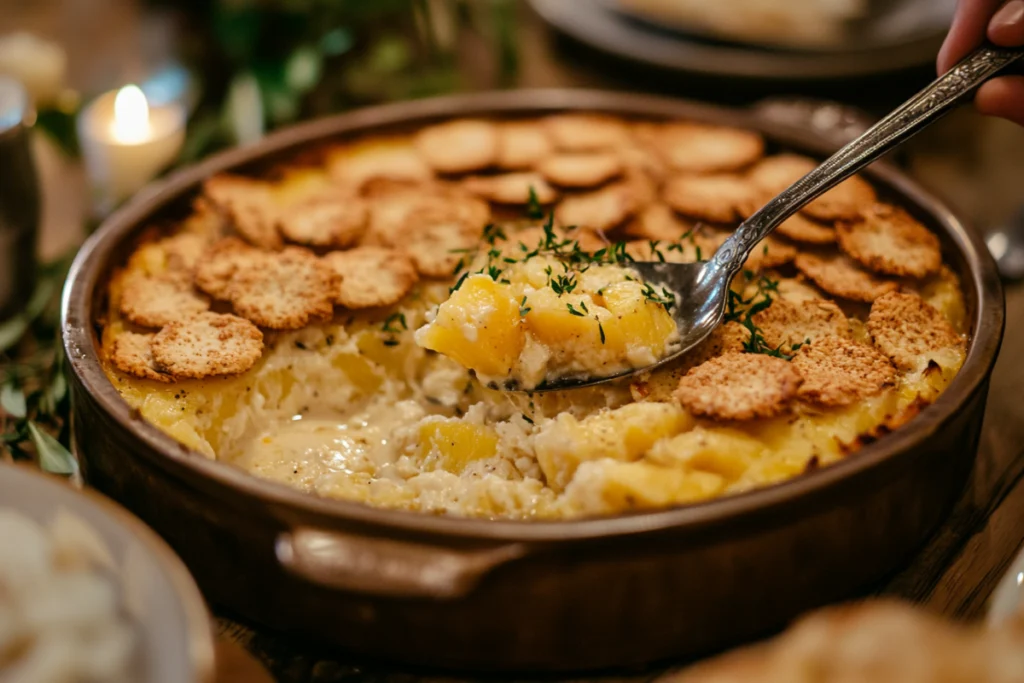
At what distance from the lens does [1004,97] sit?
210cm

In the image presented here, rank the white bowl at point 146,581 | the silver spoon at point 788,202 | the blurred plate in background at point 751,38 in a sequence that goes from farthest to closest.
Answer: the blurred plate in background at point 751,38, the silver spoon at point 788,202, the white bowl at point 146,581

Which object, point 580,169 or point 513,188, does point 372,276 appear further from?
point 580,169

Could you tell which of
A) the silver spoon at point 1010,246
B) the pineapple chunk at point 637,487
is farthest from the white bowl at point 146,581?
the silver spoon at point 1010,246

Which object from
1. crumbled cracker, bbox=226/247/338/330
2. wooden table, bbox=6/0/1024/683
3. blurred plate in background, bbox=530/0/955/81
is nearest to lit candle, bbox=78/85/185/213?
wooden table, bbox=6/0/1024/683

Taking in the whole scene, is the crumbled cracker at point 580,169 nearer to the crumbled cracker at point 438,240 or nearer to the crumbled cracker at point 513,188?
the crumbled cracker at point 513,188

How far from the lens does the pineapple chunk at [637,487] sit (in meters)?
1.60

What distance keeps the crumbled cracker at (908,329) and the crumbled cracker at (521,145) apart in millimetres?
1020

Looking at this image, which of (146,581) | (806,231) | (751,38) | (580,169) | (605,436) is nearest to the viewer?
(146,581)

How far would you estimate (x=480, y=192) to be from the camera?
8.45 ft

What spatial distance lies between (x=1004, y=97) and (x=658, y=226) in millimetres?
793

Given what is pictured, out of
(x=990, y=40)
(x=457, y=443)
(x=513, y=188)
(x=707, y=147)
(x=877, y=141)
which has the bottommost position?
(x=457, y=443)

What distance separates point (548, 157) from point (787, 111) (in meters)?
0.82

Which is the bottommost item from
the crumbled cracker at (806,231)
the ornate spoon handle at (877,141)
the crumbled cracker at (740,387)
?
the crumbled cracker at (740,387)

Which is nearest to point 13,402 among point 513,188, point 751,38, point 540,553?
point 513,188
